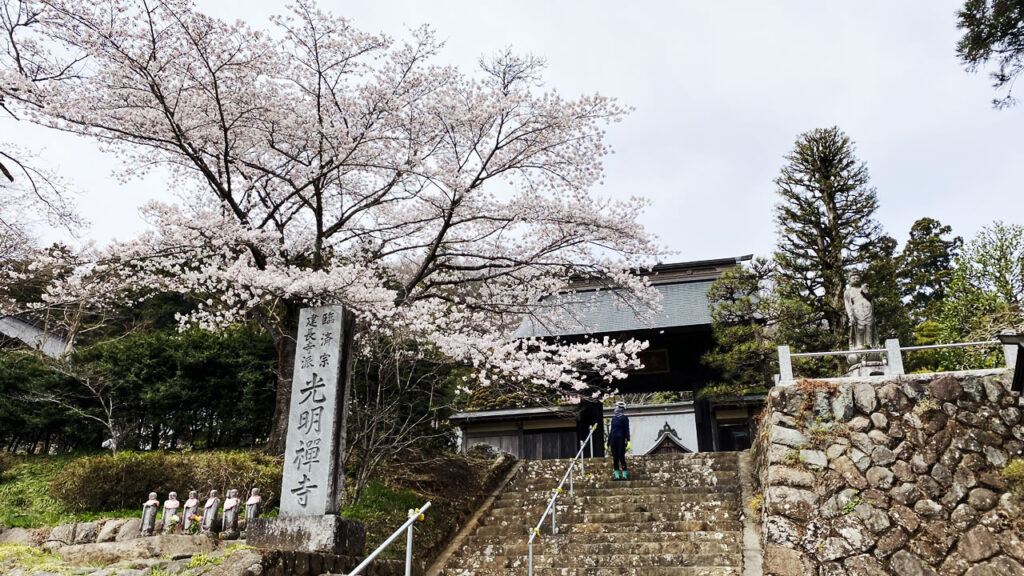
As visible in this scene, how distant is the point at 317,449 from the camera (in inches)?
271

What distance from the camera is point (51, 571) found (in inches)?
222

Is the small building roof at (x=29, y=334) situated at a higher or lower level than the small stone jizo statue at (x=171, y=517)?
Answer: higher

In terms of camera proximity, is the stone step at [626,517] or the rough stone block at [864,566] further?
the stone step at [626,517]

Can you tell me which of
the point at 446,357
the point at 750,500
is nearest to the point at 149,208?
the point at 446,357

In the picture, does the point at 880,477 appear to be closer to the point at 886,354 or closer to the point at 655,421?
the point at 886,354

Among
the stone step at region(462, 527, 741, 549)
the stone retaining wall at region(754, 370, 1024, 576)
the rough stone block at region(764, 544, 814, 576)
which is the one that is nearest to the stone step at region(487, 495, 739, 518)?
the stone step at region(462, 527, 741, 549)

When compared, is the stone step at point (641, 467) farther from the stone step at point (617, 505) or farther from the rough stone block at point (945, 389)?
the rough stone block at point (945, 389)

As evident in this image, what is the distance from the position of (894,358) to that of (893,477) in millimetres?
1653

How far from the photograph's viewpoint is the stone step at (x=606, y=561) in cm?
773

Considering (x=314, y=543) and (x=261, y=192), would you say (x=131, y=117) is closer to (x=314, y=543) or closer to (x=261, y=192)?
(x=261, y=192)

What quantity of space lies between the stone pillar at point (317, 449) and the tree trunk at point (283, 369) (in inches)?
102

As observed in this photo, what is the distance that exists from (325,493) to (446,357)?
412 centimetres

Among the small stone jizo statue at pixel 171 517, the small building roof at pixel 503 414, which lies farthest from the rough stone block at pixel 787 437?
the small building roof at pixel 503 414

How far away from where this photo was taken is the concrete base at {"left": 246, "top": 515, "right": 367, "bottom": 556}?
6488mm
